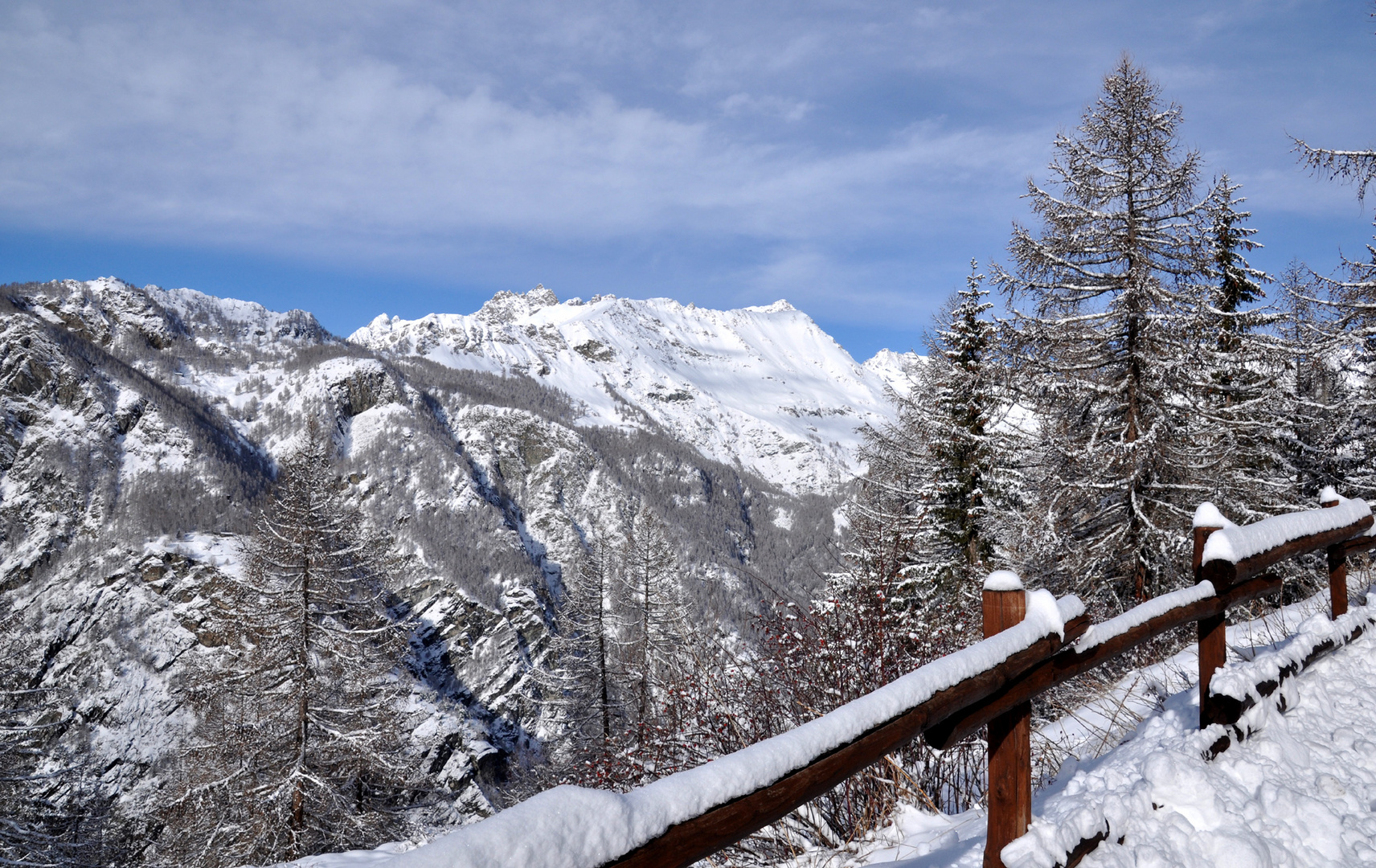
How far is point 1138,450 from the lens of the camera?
1154 cm

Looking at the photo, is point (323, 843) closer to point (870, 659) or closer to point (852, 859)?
point (870, 659)

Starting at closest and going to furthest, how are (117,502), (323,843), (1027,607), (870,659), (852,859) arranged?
1. (1027,607)
2. (852,859)
3. (870,659)
4. (323,843)
5. (117,502)

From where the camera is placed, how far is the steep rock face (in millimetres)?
57594

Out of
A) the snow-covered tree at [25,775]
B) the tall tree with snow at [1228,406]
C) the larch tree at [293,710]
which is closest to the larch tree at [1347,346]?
→ the tall tree with snow at [1228,406]

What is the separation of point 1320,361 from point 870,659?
12.3m

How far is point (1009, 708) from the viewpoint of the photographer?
269 cm

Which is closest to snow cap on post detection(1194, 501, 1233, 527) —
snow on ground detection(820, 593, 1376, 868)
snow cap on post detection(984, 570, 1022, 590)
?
snow on ground detection(820, 593, 1376, 868)

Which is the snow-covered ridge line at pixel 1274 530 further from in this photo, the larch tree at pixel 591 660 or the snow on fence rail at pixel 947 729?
the larch tree at pixel 591 660

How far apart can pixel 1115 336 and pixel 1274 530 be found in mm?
8184

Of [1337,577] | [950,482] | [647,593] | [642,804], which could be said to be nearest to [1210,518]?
[1337,577]

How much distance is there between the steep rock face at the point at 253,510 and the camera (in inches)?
2267

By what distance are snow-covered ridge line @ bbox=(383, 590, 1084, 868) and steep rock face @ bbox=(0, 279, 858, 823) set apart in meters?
10.6

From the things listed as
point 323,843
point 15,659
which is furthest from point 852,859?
point 15,659

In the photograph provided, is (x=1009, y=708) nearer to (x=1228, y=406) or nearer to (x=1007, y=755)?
(x=1007, y=755)
